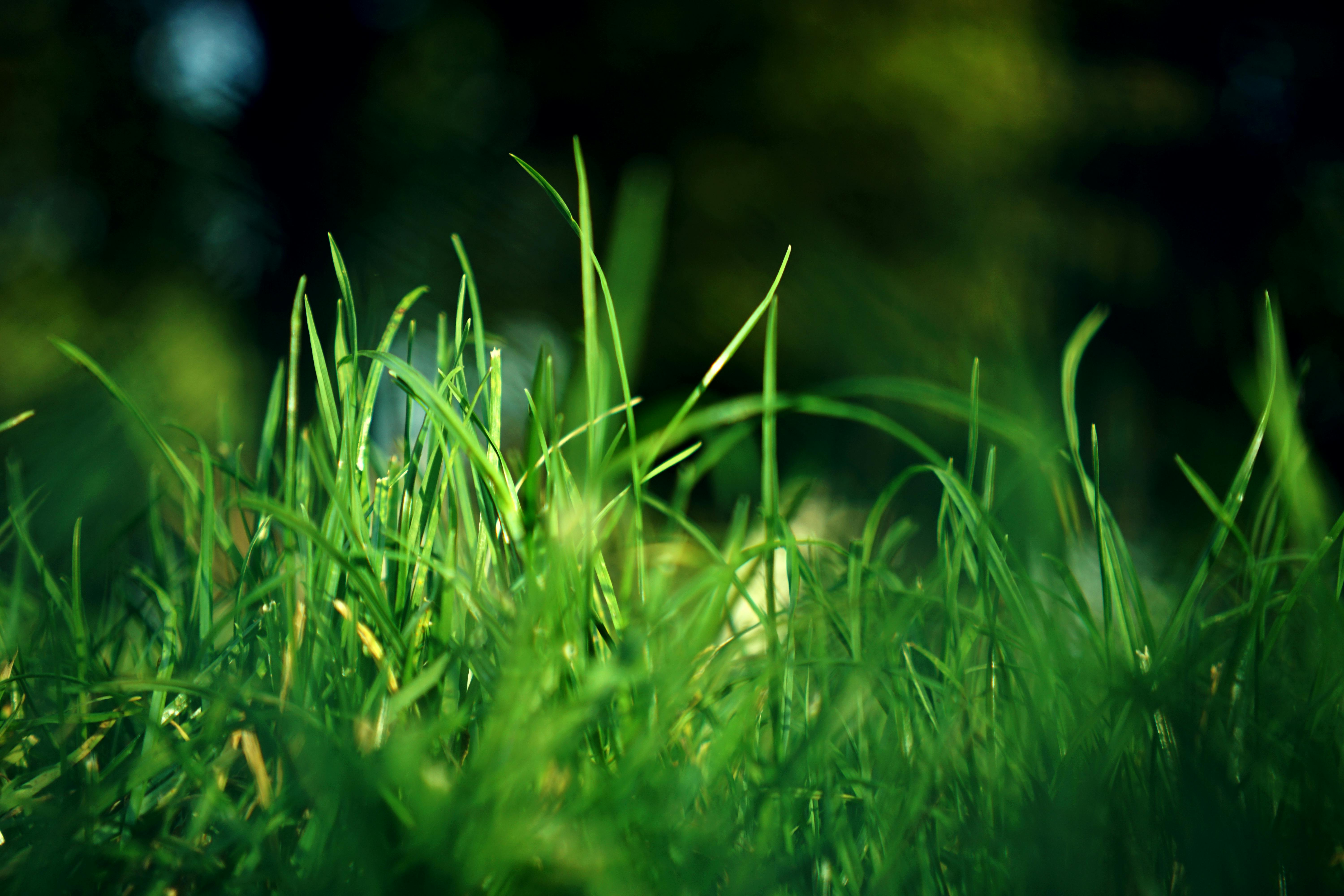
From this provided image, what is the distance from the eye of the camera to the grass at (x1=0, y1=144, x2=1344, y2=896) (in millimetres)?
140

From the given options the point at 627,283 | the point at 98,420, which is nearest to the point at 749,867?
the point at 627,283

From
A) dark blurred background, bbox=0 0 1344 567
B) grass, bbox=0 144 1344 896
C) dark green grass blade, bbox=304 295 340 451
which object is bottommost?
grass, bbox=0 144 1344 896

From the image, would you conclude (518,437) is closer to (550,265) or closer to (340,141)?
(550,265)

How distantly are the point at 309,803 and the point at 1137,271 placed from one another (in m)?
1.70

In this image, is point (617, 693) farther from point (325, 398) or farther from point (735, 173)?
point (735, 173)

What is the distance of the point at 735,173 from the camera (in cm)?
159

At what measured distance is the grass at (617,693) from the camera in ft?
0.46

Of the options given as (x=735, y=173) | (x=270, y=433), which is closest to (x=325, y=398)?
(x=270, y=433)

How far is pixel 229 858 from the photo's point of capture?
5.9 inches

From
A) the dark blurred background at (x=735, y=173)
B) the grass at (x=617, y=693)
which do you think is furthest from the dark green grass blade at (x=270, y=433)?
the dark blurred background at (x=735, y=173)

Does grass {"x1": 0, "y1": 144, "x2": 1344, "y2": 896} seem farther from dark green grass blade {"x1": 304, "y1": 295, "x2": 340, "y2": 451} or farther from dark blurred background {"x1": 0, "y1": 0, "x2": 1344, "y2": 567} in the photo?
dark blurred background {"x1": 0, "y1": 0, "x2": 1344, "y2": 567}

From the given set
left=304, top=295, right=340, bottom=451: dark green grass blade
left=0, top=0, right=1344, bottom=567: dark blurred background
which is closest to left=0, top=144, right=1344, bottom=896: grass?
left=304, top=295, right=340, bottom=451: dark green grass blade

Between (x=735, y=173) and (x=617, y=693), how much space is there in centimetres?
152

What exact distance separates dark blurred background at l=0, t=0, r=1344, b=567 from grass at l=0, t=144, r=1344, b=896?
3.82 feet
